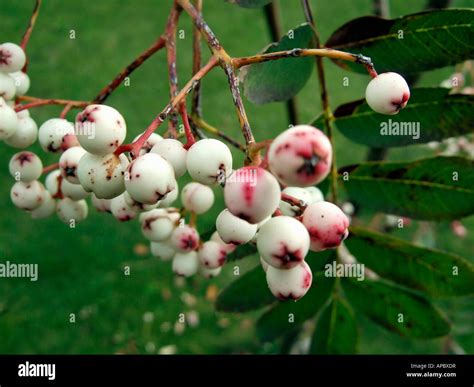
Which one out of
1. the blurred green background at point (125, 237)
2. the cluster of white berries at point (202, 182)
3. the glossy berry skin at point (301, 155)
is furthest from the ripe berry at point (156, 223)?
the blurred green background at point (125, 237)

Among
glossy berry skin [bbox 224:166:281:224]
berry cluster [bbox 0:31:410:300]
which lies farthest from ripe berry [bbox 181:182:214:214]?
glossy berry skin [bbox 224:166:281:224]

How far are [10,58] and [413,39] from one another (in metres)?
0.50

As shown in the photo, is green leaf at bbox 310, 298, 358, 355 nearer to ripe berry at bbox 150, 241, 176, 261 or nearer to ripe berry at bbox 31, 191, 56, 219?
ripe berry at bbox 150, 241, 176, 261

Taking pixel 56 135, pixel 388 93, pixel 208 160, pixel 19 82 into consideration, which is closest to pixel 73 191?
pixel 56 135

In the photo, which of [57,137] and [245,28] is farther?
[245,28]

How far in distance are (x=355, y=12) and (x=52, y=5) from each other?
153 cm

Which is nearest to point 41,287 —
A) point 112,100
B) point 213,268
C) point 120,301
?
point 120,301

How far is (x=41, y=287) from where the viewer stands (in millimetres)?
2223

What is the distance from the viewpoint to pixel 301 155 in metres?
0.41

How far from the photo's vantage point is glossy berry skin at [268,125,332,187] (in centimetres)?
41

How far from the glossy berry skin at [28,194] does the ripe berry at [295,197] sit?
1.14ft

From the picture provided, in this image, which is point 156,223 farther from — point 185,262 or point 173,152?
point 173,152
